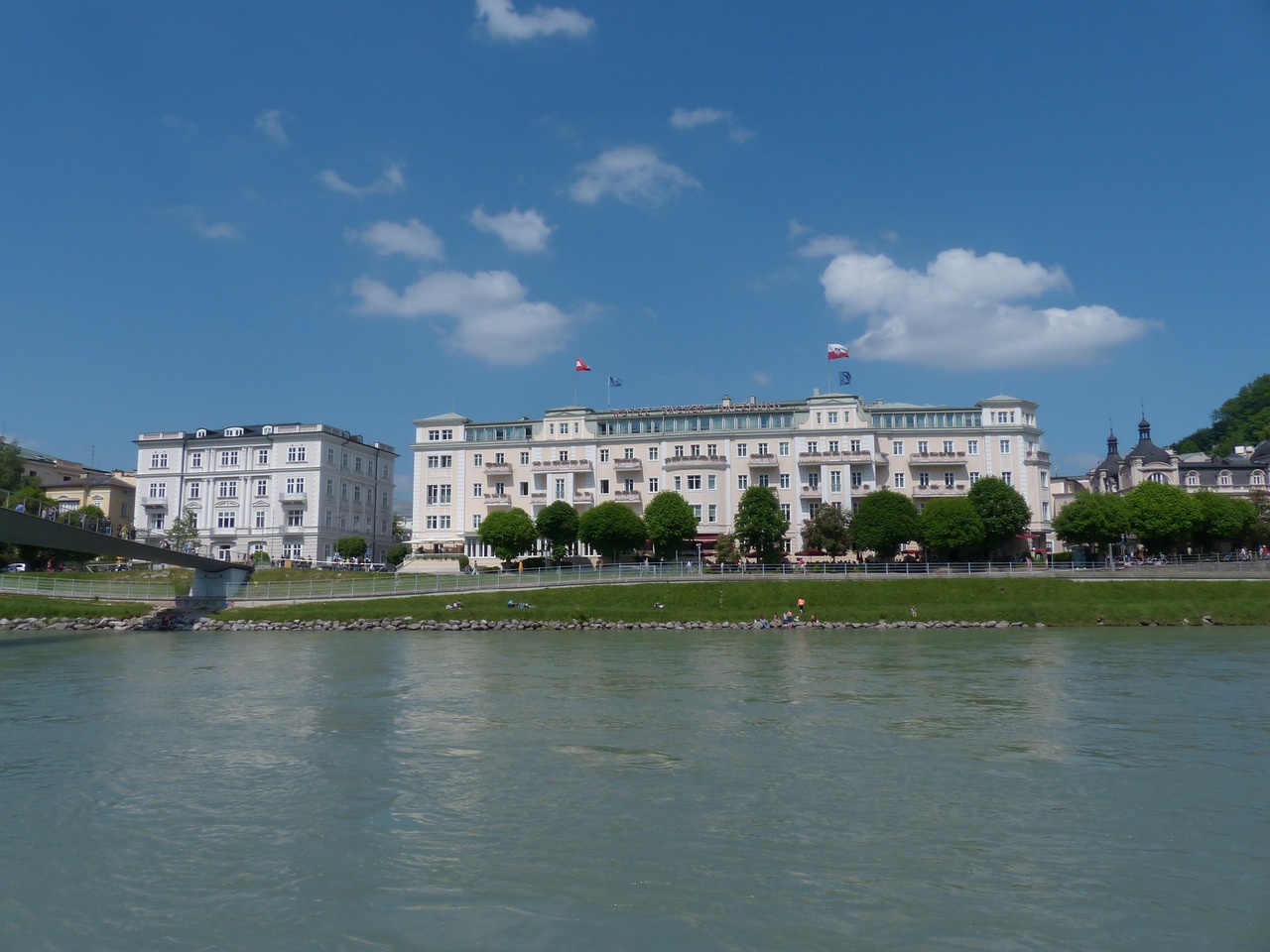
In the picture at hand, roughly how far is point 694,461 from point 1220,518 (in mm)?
42969

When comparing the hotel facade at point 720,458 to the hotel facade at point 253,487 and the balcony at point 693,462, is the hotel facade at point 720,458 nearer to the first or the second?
the balcony at point 693,462

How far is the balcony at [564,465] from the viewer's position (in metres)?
83.5

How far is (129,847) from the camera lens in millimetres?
11969

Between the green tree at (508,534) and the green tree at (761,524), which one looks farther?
the green tree at (508,534)

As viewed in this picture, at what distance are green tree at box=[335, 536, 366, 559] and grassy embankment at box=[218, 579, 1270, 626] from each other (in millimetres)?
28171

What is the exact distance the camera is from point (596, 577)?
63.7 meters

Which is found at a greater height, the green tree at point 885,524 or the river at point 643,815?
the green tree at point 885,524

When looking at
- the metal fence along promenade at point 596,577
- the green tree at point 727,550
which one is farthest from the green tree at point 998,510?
the green tree at point 727,550

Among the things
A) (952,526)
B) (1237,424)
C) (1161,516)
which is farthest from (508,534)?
(1237,424)

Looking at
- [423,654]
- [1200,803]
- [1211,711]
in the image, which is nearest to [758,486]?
[423,654]

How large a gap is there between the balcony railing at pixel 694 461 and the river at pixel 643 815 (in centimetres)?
5431

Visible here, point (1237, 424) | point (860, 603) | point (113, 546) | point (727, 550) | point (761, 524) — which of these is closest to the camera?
point (113, 546)

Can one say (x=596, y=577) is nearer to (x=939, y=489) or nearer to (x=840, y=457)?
(x=840, y=457)

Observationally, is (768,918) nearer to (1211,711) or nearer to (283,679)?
(1211,711)
